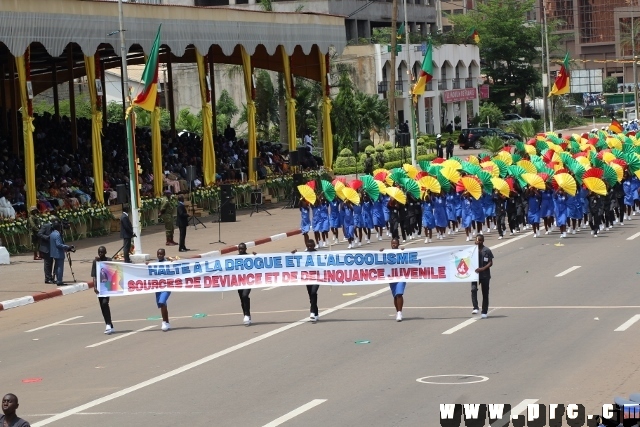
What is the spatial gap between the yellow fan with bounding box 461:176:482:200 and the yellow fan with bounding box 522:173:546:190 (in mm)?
1281

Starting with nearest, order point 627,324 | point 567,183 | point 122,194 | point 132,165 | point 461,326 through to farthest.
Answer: point 627,324
point 461,326
point 567,183
point 132,165
point 122,194

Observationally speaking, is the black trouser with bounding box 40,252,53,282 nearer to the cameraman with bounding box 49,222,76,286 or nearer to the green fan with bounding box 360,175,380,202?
the cameraman with bounding box 49,222,76,286

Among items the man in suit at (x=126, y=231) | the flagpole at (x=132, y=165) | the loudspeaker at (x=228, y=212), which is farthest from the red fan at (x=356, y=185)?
the man in suit at (x=126, y=231)

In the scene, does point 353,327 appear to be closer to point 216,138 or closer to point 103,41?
point 103,41

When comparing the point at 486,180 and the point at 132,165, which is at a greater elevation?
the point at 132,165

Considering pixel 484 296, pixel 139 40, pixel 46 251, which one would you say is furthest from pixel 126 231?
pixel 484 296

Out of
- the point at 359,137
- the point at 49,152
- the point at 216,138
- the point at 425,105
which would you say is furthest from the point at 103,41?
the point at 425,105

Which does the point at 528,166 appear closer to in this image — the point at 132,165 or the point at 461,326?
the point at 132,165

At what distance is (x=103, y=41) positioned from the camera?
3809 centimetres

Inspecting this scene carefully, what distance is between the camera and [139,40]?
3991 centimetres

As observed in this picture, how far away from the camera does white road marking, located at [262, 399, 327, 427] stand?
14859mm

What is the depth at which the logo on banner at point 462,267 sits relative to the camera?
22000 mm

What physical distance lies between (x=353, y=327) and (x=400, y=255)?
170 cm

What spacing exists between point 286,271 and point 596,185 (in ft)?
41.9
